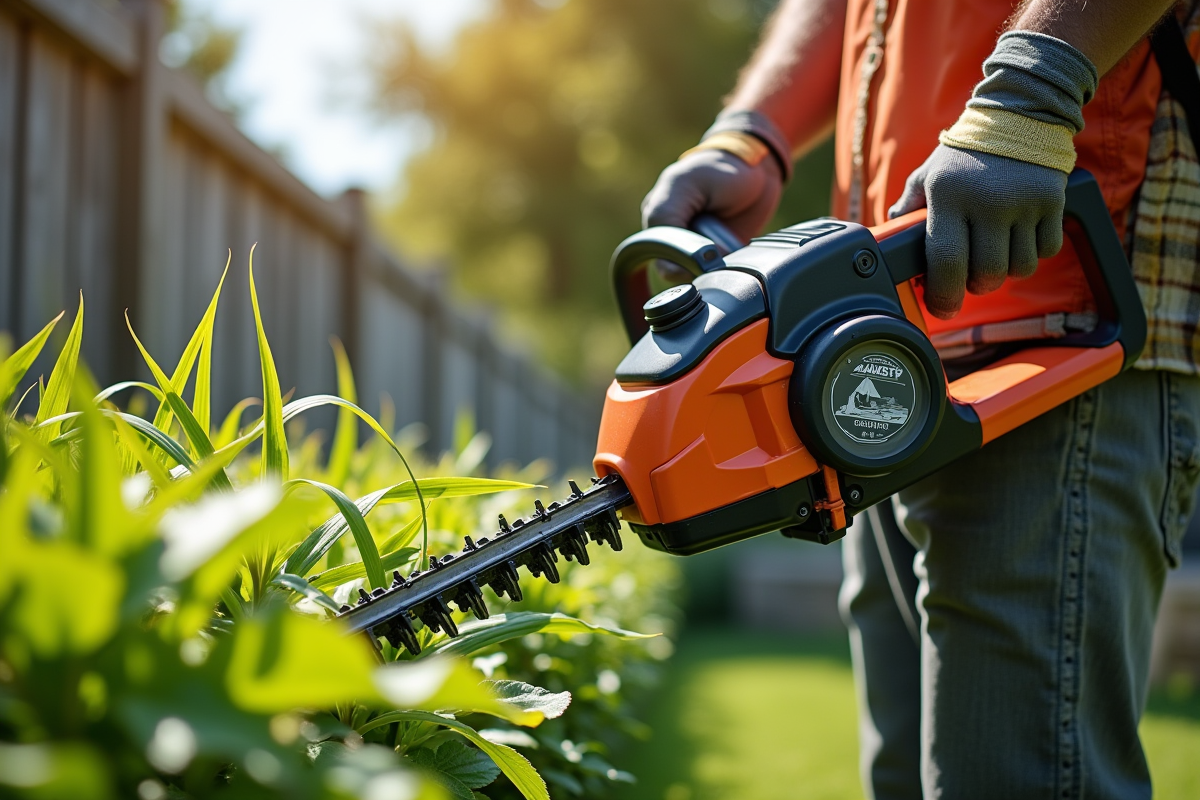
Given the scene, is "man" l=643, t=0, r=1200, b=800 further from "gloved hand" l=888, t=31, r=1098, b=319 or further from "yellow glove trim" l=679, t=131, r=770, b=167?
"yellow glove trim" l=679, t=131, r=770, b=167

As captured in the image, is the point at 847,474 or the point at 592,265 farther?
the point at 592,265

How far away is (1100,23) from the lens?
1318mm

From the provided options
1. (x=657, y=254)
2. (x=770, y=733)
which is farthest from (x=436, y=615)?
(x=770, y=733)

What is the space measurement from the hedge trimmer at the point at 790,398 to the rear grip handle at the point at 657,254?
7cm

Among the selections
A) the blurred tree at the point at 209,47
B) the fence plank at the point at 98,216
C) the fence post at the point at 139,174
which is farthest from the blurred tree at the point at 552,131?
the fence plank at the point at 98,216

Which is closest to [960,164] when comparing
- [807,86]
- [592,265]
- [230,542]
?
[807,86]

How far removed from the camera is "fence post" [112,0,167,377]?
313 cm

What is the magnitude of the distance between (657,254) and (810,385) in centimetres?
44

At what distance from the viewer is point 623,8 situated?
2109 cm

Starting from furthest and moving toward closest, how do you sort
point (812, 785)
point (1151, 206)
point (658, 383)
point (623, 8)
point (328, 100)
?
point (328, 100) < point (623, 8) < point (812, 785) < point (1151, 206) < point (658, 383)

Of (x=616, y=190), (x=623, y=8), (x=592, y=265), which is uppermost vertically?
(x=623, y=8)

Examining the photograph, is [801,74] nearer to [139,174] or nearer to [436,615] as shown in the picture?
[436,615]

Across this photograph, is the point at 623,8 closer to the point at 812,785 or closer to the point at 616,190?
the point at 616,190

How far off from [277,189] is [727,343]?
11.4 feet
